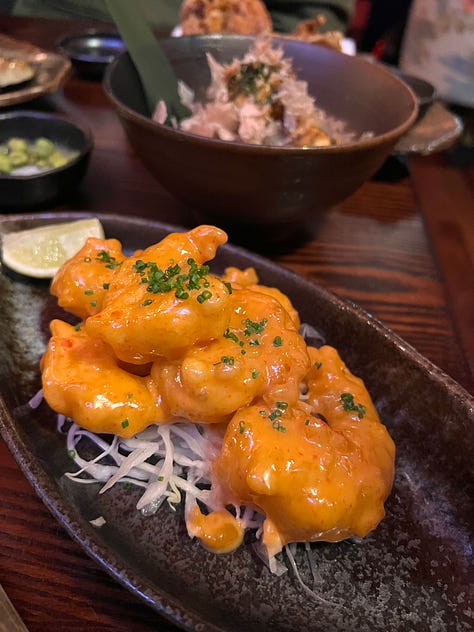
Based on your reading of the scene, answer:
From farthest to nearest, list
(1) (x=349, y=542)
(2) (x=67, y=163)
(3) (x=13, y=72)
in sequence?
(3) (x=13, y=72) < (2) (x=67, y=163) < (1) (x=349, y=542)

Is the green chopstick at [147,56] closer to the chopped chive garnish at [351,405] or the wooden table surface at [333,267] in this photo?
the wooden table surface at [333,267]

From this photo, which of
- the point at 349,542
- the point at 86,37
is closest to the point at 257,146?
the point at 349,542

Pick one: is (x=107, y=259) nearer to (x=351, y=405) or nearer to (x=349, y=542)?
(x=351, y=405)

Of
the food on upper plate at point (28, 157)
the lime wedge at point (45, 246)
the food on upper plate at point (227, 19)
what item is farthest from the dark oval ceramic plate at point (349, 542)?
the food on upper plate at point (227, 19)

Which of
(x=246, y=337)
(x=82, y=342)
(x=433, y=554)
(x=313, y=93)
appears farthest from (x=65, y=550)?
(x=313, y=93)

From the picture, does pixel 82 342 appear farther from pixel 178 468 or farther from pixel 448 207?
pixel 448 207

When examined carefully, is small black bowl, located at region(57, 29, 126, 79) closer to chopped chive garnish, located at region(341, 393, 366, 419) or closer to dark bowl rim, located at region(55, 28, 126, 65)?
dark bowl rim, located at region(55, 28, 126, 65)
